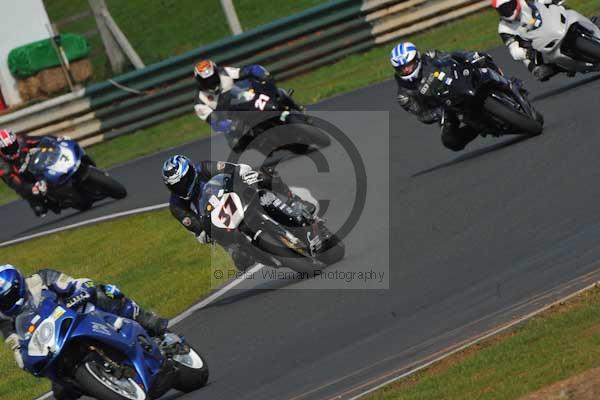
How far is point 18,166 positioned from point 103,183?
125 cm

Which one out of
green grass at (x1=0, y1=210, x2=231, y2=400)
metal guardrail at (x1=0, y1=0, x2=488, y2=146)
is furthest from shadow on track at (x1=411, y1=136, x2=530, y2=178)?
metal guardrail at (x1=0, y1=0, x2=488, y2=146)

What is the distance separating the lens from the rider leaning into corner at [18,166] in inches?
806

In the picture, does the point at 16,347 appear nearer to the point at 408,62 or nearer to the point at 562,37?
the point at 408,62

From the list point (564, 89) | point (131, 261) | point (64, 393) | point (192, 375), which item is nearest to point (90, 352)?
point (64, 393)

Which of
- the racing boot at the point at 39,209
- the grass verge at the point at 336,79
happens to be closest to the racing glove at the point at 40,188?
the racing boot at the point at 39,209

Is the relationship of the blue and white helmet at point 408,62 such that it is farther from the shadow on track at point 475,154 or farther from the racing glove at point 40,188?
the racing glove at point 40,188

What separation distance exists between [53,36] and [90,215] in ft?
19.6

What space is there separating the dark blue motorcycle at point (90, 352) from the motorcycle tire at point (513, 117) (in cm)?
602

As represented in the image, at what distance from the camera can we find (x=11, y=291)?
34.0 feet

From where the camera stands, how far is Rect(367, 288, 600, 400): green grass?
331 inches

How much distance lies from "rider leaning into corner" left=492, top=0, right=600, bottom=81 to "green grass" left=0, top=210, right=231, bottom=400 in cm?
421

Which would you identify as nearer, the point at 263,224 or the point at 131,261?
the point at 263,224

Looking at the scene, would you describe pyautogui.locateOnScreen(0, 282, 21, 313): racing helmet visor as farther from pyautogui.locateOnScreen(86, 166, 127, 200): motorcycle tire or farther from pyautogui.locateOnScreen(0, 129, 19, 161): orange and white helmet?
pyautogui.locateOnScreen(0, 129, 19, 161): orange and white helmet

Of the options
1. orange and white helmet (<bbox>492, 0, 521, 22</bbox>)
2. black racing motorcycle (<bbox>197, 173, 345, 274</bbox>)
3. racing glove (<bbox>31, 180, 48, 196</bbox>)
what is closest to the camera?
black racing motorcycle (<bbox>197, 173, 345, 274</bbox>)
